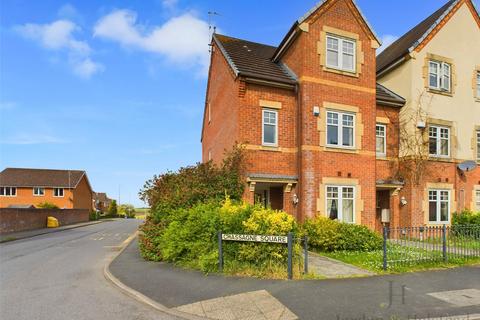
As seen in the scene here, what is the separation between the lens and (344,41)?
16016 millimetres

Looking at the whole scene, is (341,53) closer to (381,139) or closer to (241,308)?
(381,139)

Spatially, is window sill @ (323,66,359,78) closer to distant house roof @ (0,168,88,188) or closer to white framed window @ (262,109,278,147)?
white framed window @ (262,109,278,147)

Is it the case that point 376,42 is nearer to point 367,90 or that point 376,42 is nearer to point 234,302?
point 367,90

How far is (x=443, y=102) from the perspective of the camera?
18125 mm

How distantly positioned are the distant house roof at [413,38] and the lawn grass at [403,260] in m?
10.7

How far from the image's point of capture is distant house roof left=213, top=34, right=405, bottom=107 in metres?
15.1

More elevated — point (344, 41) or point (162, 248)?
point (344, 41)

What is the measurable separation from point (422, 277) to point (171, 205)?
8.01m

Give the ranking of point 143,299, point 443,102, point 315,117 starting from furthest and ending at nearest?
point 443,102 < point 315,117 < point 143,299

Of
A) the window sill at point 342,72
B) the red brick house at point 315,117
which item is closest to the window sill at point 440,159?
the red brick house at point 315,117

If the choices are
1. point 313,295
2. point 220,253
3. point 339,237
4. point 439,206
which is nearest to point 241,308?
point 313,295

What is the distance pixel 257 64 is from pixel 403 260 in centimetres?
1050

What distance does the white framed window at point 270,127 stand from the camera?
15133mm

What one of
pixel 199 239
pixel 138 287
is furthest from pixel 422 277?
pixel 138 287
